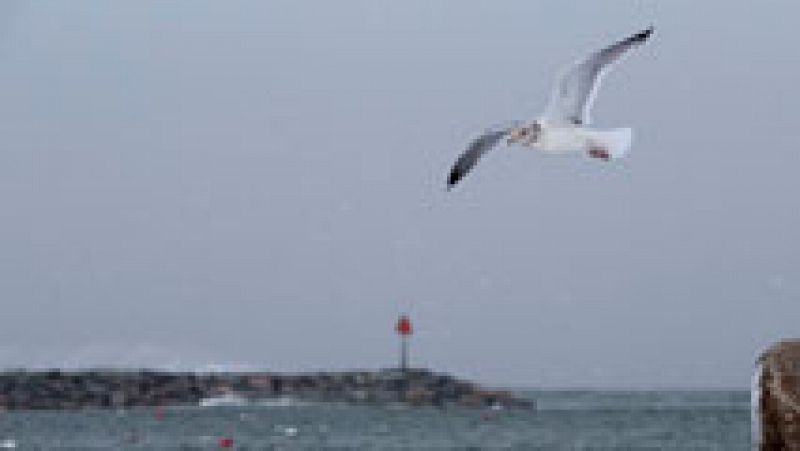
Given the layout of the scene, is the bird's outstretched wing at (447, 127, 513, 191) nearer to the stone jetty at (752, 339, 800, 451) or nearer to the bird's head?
the bird's head

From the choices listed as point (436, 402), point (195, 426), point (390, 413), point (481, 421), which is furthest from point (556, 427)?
point (436, 402)

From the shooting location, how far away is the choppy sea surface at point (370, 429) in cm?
7575

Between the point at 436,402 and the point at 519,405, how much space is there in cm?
536

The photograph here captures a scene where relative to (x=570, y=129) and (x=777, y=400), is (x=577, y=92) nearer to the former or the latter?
(x=570, y=129)

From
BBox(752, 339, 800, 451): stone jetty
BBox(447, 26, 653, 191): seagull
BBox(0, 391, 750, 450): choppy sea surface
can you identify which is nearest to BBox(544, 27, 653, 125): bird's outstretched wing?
BBox(447, 26, 653, 191): seagull

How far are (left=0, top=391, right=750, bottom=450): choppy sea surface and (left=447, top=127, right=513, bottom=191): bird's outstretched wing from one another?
5047 centimetres

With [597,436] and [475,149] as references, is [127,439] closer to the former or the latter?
[597,436]

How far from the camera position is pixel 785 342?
505 inches

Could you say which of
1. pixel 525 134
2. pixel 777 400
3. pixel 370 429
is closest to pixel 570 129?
pixel 525 134

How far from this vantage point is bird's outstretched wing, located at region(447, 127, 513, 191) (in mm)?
15672

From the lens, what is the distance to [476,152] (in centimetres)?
1580

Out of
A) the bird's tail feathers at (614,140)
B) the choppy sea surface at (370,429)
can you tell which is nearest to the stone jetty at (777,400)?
the bird's tail feathers at (614,140)

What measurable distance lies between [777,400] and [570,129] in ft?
11.9

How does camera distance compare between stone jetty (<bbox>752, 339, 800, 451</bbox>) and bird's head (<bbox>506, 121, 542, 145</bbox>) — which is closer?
stone jetty (<bbox>752, 339, 800, 451</bbox>)
